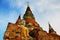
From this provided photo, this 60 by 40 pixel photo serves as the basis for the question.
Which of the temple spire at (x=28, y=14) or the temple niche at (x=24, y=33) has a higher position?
the temple spire at (x=28, y=14)

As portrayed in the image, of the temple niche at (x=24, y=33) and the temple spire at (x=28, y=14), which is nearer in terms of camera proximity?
the temple niche at (x=24, y=33)

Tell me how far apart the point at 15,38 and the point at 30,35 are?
576 cm

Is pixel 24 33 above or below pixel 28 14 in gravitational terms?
below

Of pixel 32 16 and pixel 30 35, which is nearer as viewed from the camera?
pixel 30 35

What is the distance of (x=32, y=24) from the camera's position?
75375 millimetres

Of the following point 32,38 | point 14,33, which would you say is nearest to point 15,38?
point 14,33

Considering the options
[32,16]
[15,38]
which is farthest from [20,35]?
[32,16]

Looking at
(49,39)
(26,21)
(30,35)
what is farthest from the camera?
(26,21)

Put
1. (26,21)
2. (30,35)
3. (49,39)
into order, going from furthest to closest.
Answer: (26,21) < (30,35) < (49,39)

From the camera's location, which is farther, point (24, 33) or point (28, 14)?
point (28, 14)

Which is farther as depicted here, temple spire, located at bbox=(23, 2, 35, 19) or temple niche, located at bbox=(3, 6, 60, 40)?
temple spire, located at bbox=(23, 2, 35, 19)

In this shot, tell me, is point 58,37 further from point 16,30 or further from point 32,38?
point 16,30

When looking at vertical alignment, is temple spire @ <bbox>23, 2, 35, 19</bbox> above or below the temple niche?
above

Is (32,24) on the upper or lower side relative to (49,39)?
upper
